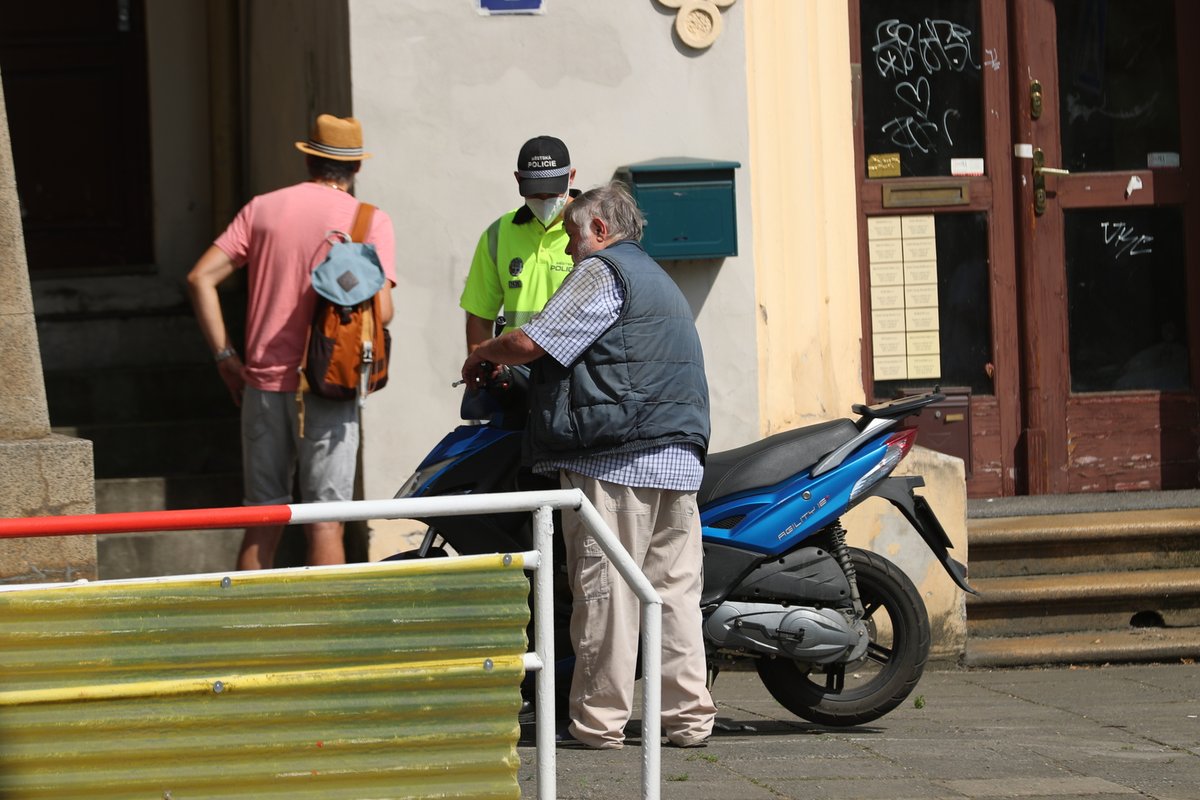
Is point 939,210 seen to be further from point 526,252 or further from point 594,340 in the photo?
point 594,340

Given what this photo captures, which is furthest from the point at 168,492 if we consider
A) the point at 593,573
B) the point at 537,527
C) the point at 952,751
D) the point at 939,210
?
the point at 537,527

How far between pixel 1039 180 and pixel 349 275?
348 cm

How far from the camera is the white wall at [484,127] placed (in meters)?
7.05

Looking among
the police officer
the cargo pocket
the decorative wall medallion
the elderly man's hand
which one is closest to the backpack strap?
the police officer

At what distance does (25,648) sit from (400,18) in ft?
13.4

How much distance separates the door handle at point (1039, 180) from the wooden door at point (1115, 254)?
0.02 m

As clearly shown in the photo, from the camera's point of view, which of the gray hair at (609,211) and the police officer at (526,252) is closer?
the gray hair at (609,211)

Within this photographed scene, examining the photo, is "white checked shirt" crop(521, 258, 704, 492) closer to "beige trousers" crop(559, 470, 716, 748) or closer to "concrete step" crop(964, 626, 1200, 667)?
"beige trousers" crop(559, 470, 716, 748)

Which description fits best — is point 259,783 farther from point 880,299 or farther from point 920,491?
point 880,299

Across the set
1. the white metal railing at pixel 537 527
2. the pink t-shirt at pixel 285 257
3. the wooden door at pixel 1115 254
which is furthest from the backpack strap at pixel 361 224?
the wooden door at pixel 1115 254

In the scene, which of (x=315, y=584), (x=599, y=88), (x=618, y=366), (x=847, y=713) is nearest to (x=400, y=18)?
(x=599, y=88)

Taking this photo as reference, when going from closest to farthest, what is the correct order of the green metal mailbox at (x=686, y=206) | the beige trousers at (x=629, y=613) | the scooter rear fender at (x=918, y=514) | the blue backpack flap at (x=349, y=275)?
the beige trousers at (x=629, y=613) → the scooter rear fender at (x=918, y=514) → the blue backpack flap at (x=349, y=275) → the green metal mailbox at (x=686, y=206)

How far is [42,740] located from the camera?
11.6 ft

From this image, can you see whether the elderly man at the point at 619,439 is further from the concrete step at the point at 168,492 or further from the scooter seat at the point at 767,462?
the concrete step at the point at 168,492
